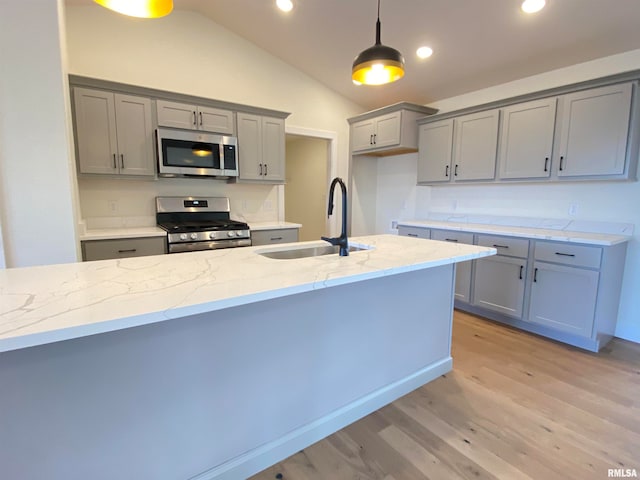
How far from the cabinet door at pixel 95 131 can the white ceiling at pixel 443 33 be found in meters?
0.92

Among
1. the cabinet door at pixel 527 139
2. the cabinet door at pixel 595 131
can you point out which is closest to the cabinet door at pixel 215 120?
the cabinet door at pixel 527 139

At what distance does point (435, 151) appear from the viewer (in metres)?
3.85

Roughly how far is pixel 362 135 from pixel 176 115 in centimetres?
233

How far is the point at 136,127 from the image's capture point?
3.03m

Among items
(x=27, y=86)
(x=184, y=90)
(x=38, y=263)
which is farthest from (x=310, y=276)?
(x=184, y=90)

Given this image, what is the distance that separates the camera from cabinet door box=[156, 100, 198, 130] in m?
3.12

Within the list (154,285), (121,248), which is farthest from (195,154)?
(154,285)

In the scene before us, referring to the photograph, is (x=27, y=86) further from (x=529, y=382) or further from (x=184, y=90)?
(x=529, y=382)

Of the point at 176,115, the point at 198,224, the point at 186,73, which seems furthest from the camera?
the point at 186,73

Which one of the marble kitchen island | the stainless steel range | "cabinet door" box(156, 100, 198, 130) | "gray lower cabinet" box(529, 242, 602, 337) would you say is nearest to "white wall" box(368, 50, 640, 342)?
"gray lower cabinet" box(529, 242, 602, 337)

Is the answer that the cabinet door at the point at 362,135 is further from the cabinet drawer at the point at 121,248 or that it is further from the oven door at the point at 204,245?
the cabinet drawer at the point at 121,248

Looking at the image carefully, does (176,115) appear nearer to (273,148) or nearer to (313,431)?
(273,148)

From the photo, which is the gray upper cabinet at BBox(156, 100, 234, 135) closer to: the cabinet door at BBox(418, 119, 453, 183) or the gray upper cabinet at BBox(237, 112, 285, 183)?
the gray upper cabinet at BBox(237, 112, 285, 183)

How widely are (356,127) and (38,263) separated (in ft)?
12.2
